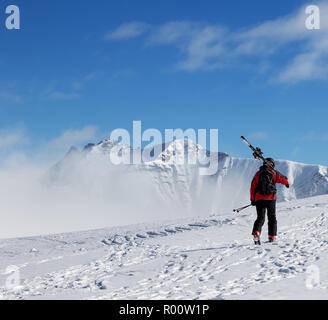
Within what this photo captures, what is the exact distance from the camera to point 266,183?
38.3 feet

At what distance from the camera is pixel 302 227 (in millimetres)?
14898

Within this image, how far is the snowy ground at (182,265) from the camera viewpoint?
7.72 metres

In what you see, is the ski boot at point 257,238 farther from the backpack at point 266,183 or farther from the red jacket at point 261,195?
the backpack at point 266,183

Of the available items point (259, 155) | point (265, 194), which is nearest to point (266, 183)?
point (265, 194)

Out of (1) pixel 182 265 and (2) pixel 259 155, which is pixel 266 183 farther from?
(1) pixel 182 265

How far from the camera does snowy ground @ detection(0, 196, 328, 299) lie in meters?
7.72

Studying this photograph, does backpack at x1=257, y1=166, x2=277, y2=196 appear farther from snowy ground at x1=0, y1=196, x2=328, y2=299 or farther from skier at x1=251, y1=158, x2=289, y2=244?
snowy ground at x1=0, y1=196, x2=328, y2=299

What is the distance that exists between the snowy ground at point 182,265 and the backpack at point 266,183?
4.90ft

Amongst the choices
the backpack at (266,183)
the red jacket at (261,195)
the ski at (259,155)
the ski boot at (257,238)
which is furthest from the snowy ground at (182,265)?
the ski at (259,155)

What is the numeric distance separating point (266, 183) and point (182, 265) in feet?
11.3

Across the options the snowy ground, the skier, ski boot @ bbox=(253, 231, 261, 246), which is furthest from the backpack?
the snowy ground
